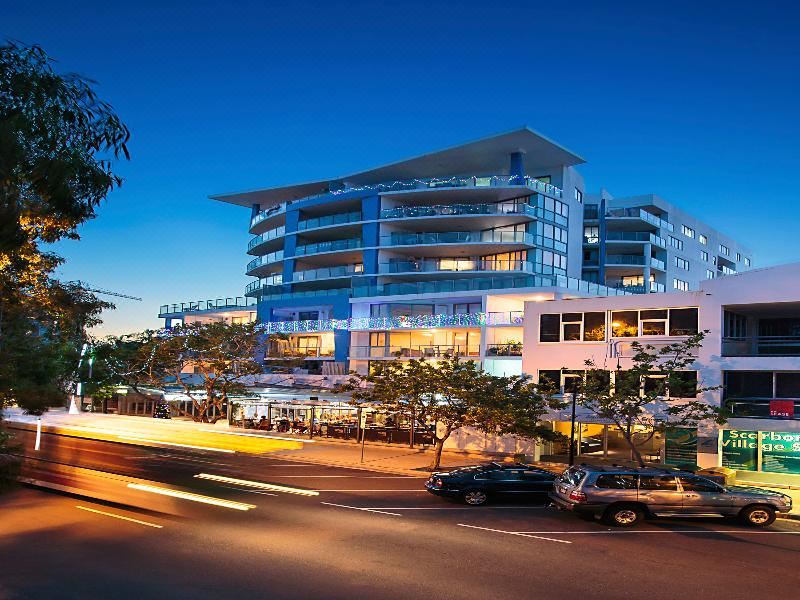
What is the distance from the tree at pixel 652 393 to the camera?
96.0ft

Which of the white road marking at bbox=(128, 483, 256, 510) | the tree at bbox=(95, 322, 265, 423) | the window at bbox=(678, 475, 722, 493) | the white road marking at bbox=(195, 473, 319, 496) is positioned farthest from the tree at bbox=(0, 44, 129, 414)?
the tree at bbox=(95, 322, 265, 423)

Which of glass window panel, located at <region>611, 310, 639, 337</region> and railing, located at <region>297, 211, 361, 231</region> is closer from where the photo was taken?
glass window panel, located at <region>611, 310, 639, 337</region>

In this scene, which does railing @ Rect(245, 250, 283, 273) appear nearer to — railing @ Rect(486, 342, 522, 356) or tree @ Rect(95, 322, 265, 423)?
tree @ Rect(95, 322, 265, 423)

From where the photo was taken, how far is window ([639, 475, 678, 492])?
71.8ft

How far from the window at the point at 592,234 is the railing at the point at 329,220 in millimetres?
27093

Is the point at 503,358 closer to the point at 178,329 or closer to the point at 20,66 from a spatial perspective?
the point at 178,329

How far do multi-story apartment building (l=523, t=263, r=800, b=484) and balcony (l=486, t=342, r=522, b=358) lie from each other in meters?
13.7

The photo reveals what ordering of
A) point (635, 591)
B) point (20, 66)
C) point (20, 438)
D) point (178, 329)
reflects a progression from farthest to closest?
point (178, 329), point (20, 438), point (635, 591), point (20, 66)

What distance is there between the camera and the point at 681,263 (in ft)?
287

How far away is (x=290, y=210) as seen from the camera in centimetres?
7431

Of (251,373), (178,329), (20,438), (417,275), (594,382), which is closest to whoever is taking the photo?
(594,382)

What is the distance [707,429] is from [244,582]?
23.8 meters

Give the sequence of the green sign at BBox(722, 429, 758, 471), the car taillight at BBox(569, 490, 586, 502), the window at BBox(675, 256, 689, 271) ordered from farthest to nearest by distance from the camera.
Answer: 1. the window at BBox(675, 256, 689, 271)
2. the green sign at BBox(722, 429, 758, 471)
3. the car taillight at BBox(569, 490, 586, 502)

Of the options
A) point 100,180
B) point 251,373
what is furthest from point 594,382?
point 251,373
